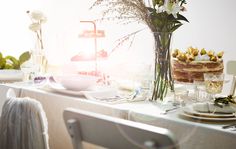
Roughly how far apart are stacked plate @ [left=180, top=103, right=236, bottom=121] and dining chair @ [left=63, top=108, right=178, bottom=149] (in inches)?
15.8

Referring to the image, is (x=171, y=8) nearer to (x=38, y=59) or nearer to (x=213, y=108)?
(x=213, y=108)

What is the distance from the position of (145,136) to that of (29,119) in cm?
70

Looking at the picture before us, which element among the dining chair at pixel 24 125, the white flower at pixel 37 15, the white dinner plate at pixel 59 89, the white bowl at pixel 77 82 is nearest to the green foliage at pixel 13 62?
the white flower at pixel 37 15

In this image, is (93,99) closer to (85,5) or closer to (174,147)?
(174,147)

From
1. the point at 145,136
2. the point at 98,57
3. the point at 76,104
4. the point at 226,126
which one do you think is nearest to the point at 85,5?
the point at 98,57

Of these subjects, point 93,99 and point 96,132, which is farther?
point 93,99

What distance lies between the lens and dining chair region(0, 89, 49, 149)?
1451 mm

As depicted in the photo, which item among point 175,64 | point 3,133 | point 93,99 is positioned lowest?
point 3,133

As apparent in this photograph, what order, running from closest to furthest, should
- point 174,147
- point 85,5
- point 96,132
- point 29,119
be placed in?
point 174,147, point 96,132, point 29,119, point 85,5

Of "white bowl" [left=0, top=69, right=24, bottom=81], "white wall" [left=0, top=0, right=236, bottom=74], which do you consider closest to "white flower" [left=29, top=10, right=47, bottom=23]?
"white bowl" [left=0, top=69, right=24, bottom=81]

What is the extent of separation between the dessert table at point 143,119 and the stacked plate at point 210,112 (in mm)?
16

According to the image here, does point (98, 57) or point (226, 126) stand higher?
point (98, 57)

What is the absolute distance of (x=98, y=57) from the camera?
7.61 ft

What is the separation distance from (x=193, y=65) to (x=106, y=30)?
99.4 inches
